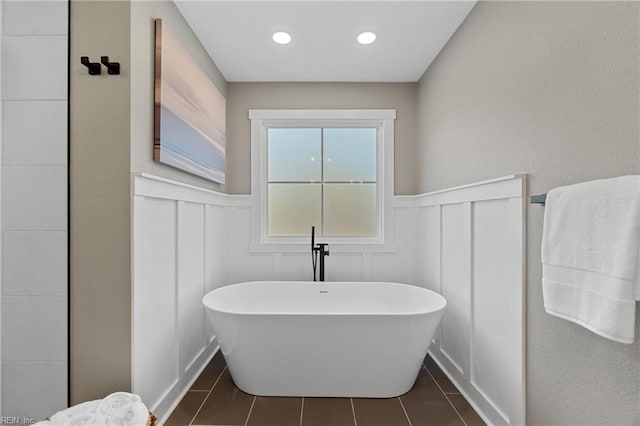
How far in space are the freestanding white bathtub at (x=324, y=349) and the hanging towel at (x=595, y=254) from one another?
0.87m

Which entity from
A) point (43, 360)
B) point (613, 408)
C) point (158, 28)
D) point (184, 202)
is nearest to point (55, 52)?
point (158, 28)

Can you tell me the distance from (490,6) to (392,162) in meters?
1.46

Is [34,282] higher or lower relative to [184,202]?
Result: lower

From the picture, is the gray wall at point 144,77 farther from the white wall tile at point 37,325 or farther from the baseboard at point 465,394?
the baseboard at point 465,394

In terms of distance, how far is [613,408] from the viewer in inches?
41.5

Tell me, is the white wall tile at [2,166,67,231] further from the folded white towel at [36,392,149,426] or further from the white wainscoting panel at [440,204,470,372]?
the white wainscoting panel at [440,204,470,372]

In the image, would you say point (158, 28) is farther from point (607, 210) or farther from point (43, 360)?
point (607, 210)

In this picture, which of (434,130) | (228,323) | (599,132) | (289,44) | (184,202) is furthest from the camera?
(434,130)

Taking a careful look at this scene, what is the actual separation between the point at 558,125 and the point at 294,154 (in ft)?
7.34

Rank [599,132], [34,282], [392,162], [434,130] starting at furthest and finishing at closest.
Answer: [392,162]
[434,130]
[34,282]
[599,132]

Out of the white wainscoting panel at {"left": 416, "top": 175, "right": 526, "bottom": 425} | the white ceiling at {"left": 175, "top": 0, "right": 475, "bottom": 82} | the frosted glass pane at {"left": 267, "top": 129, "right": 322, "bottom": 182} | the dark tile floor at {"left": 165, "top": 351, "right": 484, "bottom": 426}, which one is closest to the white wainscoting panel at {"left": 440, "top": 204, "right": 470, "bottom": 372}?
the white wainscoting panel at {"left": 416, "top": 175, "right": 526, "bottom": 425}

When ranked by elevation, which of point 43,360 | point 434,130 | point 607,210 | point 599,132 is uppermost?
point 434,130

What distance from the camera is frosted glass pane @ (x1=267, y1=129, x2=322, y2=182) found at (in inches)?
124

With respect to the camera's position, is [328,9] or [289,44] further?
[289,44]
